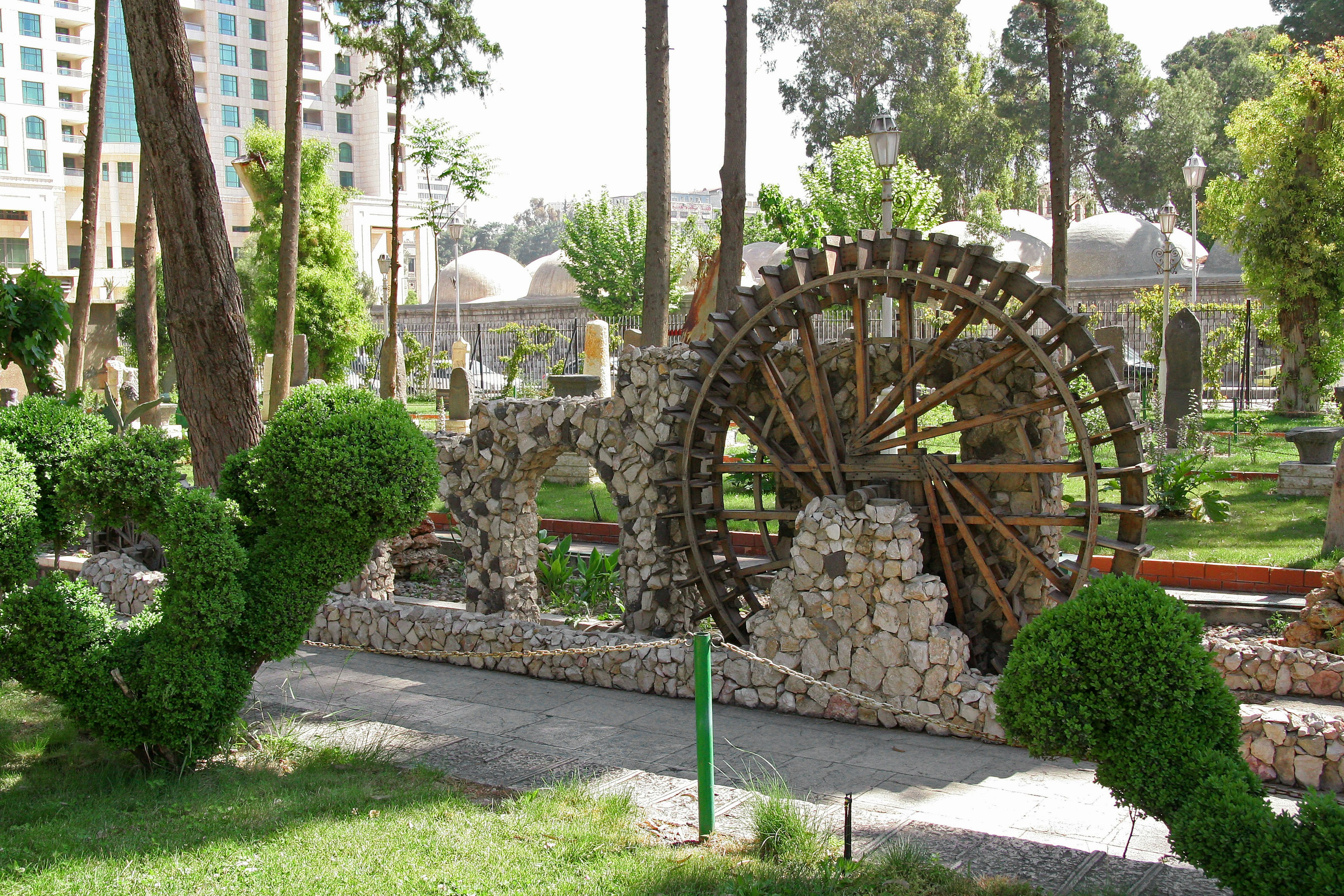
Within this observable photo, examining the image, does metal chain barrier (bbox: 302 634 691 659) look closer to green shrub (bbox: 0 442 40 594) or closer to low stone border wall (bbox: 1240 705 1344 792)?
green shrub (bbox: 0 442 40 594)

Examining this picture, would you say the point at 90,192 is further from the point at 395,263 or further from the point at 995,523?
the point at 995,523

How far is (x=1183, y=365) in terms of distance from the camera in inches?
642

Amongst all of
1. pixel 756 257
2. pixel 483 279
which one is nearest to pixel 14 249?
pixel 483 279

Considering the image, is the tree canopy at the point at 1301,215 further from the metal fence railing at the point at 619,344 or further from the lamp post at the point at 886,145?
the lamp post at the point at 886,145

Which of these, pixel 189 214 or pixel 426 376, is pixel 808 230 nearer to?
pixel 426 376

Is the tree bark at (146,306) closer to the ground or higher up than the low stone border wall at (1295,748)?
higher up

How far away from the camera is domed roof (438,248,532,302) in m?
50.9

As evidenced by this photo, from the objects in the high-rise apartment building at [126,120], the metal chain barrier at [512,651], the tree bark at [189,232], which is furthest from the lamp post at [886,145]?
the high-rise apartment building at [126,120]

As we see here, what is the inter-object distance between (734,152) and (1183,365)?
7.76 metres

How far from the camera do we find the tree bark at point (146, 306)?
1797 cm

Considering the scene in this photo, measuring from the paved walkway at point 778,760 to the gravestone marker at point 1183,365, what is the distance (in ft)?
36.5

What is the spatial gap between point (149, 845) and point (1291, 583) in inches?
361

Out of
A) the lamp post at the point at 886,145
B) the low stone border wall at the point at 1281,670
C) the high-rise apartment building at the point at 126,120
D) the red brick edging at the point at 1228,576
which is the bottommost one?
the low stone border wall at the point at 1281,670

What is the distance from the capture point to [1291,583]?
31.7 ft
